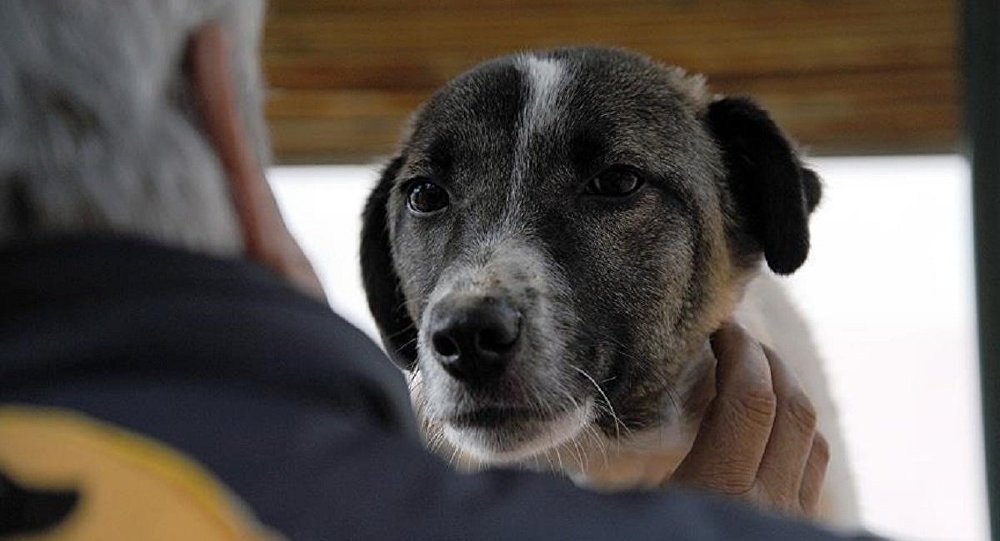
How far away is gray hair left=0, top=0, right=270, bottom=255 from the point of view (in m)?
0.78

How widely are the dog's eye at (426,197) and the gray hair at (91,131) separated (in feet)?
3.69

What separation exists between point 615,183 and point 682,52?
3.91ft

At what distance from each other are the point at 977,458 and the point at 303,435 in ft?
7.08

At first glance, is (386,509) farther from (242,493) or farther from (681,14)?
(681,14)

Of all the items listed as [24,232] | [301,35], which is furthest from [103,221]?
[301,35]

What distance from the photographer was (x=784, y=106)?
3.10m

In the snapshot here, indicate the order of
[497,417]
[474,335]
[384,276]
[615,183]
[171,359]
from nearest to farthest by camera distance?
[171,359]
[474,335]
[497,417]
[615,183]
[384,276]

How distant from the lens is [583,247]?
180 cm

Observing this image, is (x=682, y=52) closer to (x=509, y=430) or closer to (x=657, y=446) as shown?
(x=657, y=446)

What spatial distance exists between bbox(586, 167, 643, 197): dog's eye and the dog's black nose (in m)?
0.29

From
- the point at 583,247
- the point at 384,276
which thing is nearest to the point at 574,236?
the point at 583,247

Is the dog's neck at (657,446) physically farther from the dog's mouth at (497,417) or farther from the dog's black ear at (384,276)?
the dog's black ear at (384,276)

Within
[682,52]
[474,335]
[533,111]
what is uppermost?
[682,52]

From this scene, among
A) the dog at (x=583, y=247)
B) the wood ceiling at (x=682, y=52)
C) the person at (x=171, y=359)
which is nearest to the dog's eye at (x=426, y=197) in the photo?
the dog at (x=583, y=247)
